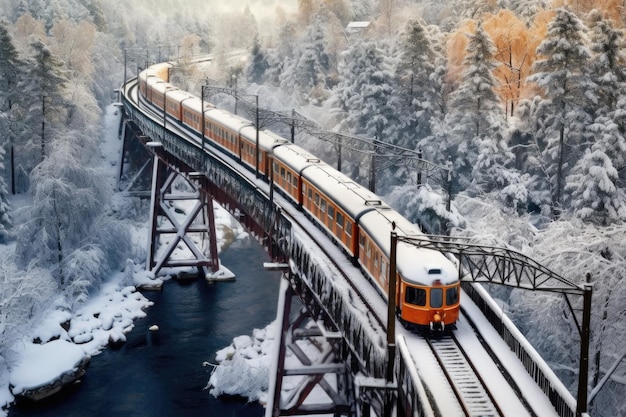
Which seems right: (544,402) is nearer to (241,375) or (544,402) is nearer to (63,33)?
(241,375)

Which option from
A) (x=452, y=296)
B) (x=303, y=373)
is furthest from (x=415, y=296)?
(x=303, y=373)

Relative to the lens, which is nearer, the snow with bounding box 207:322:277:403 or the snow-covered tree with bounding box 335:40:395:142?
the snow with bounding box 207:322:277:403

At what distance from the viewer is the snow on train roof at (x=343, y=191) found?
26062mm

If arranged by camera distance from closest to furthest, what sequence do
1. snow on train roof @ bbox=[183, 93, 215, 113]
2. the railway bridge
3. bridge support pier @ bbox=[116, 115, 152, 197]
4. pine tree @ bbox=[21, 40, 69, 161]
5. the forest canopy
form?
the railway bridge → the forest canopy → snow on train roof @ bbox=[183, 93, 215, 113] → pine tree @ bbox=[21, 40, 69, 161] → bridge support pier @ bbox=[116, 115, 152, 197]

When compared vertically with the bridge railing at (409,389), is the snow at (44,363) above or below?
below

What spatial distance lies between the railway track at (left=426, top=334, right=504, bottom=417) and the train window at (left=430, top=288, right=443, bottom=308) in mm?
951

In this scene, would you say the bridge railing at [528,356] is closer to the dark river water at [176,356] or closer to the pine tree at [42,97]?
the dark river water at [176,356]

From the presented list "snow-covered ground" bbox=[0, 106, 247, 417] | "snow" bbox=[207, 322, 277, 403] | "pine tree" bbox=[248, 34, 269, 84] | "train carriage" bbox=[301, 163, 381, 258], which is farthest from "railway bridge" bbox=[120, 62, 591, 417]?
"pine tree" bbox=[248, 34, 269, 84]

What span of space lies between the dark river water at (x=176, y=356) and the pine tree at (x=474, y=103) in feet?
50.4

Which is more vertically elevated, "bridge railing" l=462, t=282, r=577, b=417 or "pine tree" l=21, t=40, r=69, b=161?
"pine tree" l=21, t=40, r=69, b=161

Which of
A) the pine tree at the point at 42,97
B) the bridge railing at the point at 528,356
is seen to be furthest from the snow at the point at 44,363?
the pine tree at the point at 42,97

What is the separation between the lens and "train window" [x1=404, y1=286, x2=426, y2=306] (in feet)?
64.6

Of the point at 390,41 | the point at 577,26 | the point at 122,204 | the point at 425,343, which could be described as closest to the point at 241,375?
the point at 425,343

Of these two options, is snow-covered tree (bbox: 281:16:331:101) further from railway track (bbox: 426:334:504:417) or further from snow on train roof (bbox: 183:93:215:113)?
railway track (bbox: 426:334:504:417)
